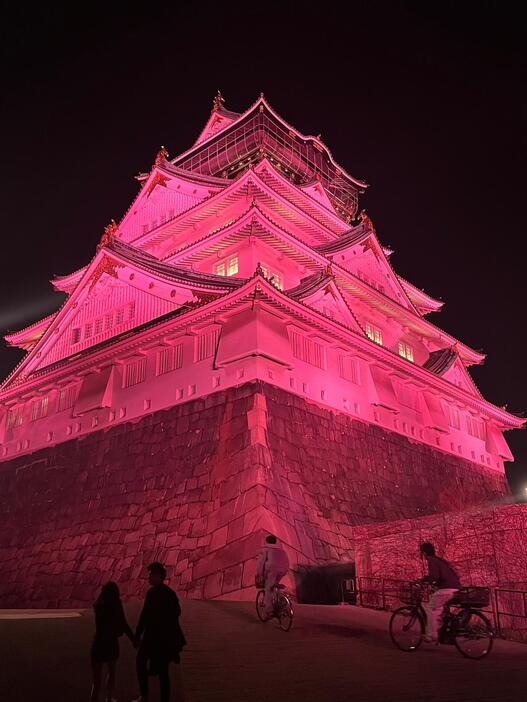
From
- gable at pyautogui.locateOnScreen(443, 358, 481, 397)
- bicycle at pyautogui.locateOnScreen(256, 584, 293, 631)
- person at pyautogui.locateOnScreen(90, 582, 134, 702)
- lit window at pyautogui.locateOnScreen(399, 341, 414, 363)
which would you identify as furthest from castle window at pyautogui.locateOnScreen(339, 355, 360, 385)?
person at pyautogui.locateOnScreen(90, 582, 134, 702)

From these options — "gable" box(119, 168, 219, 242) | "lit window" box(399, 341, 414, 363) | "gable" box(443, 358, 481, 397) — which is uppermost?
"gable" box(119, 168, 219, 242)

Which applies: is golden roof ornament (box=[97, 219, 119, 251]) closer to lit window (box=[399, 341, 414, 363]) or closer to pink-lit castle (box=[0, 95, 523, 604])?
pink-lit castle (box=[0, 95, 523, 604])

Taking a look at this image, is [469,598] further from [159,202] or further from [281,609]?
[159,202]

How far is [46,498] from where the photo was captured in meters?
21.6

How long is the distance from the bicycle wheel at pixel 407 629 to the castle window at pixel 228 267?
17.3 m

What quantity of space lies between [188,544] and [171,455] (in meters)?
3.41

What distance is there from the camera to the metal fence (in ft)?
34.7

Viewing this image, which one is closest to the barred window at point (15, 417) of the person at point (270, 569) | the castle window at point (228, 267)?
the castle window at point (228, 267)

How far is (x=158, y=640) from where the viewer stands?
5844 mm

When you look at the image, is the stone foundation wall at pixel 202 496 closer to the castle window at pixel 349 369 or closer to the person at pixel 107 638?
the castle window at pixel 349 369

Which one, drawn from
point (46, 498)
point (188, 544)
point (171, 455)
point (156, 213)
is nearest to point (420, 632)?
point (188, 544)

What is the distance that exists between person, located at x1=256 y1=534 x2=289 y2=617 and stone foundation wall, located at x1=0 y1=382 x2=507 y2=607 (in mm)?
4339

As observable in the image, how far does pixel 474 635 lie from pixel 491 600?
295cm

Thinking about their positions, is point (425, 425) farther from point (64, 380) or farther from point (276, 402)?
point (64, 380)
